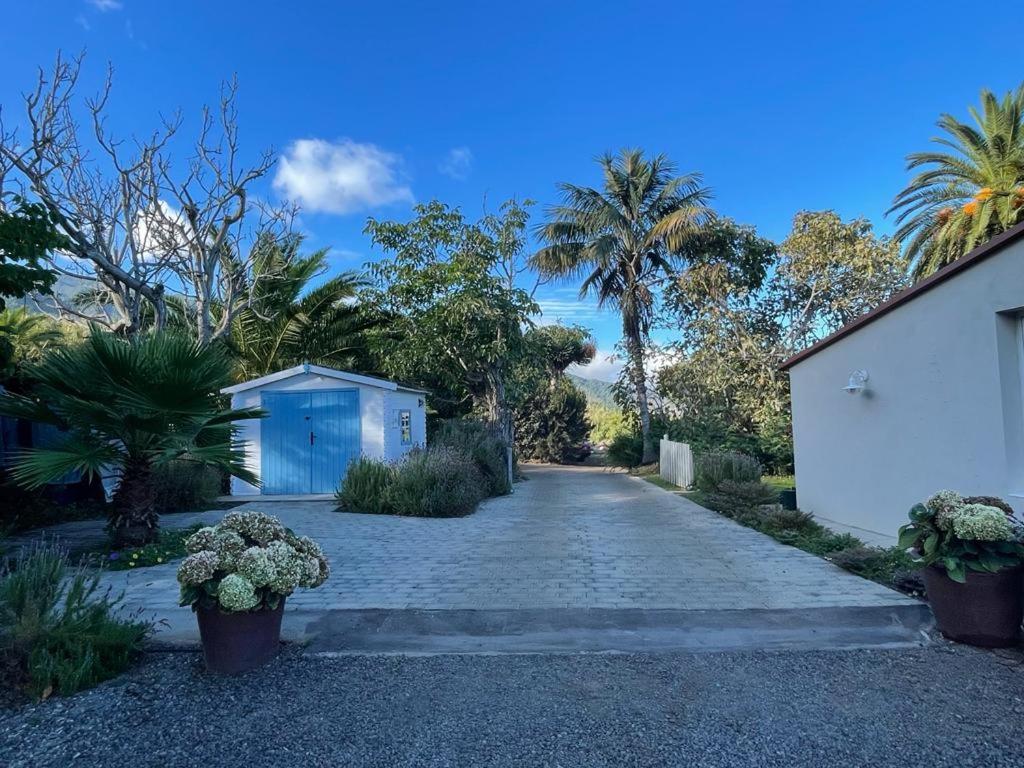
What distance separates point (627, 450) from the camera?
1000 inches

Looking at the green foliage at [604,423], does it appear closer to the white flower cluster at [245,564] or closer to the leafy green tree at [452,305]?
the leafy green tree at [452,305]

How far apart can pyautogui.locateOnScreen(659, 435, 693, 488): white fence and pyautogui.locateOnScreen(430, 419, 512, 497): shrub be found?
468cm

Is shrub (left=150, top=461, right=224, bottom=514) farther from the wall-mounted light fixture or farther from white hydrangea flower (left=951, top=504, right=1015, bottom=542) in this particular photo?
white hydrangea flower (left=951, top=504, right=1015, bottom=542)

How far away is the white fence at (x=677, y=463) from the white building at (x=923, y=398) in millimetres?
5770

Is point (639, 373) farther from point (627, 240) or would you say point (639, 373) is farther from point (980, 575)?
point (980, 575)

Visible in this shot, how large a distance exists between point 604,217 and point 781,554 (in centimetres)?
1794

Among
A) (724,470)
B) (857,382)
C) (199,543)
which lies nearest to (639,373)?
(724,470)

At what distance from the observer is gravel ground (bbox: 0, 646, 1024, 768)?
289 cm

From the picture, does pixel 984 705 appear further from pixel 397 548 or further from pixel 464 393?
pixel 464 393

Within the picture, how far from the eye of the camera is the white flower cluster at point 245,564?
11.9 ft

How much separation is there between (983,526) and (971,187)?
18.4 meters

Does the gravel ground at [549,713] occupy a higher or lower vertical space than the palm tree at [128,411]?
lower

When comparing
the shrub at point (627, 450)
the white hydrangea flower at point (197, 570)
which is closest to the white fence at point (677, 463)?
the shrub at point (627, 450)

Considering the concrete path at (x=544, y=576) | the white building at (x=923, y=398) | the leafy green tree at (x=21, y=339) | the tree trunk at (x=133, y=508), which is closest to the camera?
the concrete path at (x=544, y=576)
